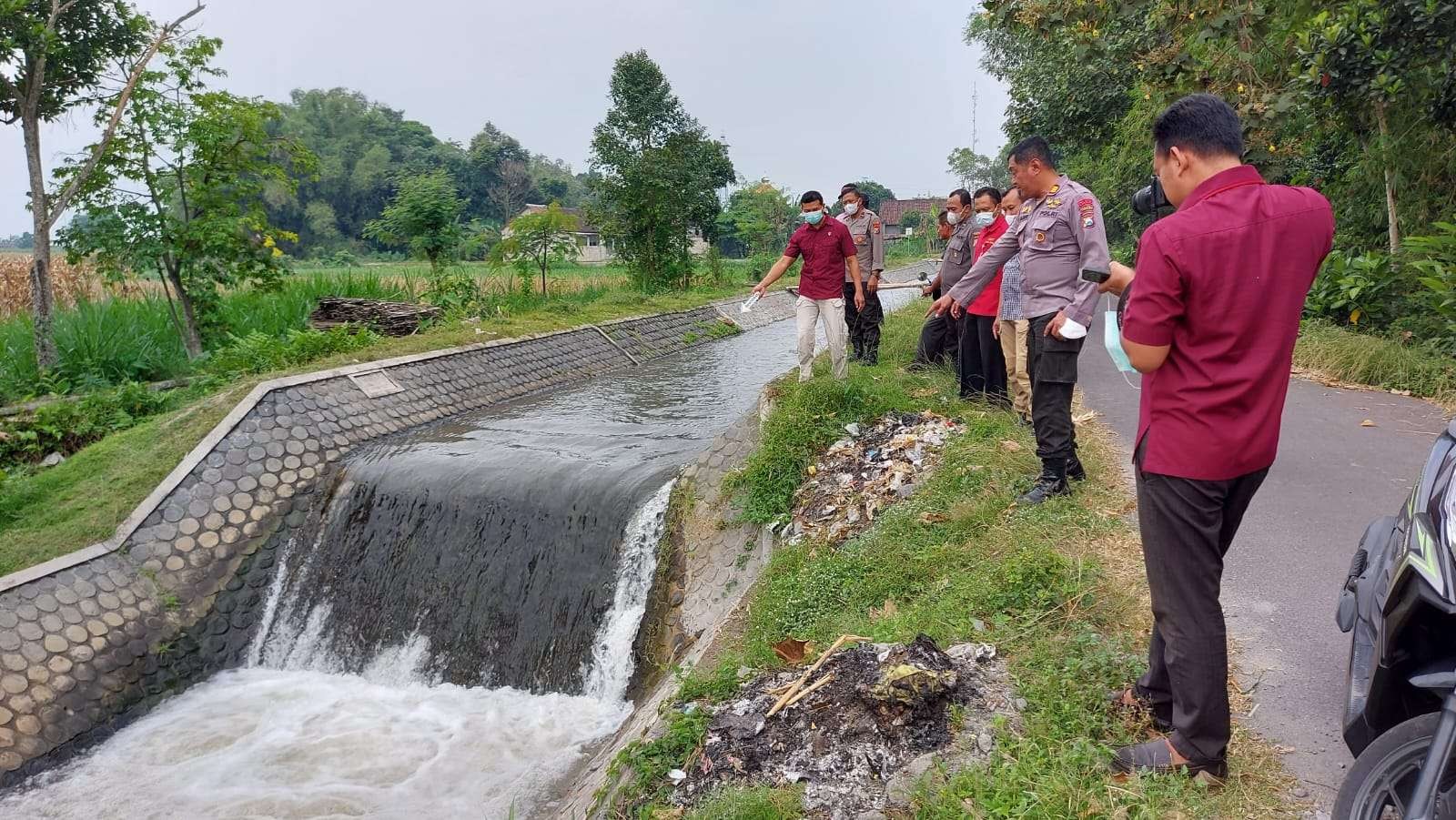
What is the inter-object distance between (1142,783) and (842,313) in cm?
559

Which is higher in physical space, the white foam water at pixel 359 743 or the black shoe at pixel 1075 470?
the black shoe at pixel 1075 470

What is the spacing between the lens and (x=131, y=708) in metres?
6.70

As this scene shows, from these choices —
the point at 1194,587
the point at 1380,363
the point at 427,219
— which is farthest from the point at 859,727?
the point at 427,219

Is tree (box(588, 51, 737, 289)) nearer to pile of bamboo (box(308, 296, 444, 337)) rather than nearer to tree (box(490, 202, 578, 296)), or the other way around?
tree (box(490, 202, 578, 296))

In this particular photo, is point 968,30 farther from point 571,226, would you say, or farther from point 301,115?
point 301,115

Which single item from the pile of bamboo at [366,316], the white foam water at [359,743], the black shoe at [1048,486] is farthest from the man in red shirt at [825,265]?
the pile of bamboo at [366,316]

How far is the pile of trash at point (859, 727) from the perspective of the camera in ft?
10.2

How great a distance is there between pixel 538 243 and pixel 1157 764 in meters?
16.2

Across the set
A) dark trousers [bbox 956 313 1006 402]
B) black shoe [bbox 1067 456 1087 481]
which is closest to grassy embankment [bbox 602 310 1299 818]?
black shoe [bbox 1067 456 1087 481]

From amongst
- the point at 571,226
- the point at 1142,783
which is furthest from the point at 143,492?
the point at 571,226

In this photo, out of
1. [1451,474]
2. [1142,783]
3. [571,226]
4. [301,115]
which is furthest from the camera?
[301,115]

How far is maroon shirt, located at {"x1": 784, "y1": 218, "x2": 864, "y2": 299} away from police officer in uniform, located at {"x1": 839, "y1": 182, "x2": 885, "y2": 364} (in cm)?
87

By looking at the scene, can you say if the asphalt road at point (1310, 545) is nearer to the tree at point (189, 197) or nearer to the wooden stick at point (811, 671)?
the wooden stick at point (811, 671)

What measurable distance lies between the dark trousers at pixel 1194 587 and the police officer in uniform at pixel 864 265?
6161 mm
